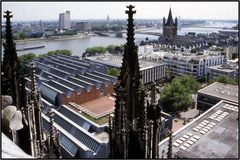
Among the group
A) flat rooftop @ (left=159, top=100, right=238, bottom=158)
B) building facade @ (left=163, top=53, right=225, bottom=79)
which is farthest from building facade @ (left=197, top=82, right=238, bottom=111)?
building facade @ (left=163, top=53, right=225, bottom=79)

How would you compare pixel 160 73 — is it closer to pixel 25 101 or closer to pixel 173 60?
pixel 173 60

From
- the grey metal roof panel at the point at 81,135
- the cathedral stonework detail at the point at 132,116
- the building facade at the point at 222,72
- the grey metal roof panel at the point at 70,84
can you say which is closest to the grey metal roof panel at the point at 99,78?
the grey metal roof panel at the point at 70,84

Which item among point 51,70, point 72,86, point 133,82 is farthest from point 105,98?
point 133,82

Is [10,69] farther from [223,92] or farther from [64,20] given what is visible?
[64,20]

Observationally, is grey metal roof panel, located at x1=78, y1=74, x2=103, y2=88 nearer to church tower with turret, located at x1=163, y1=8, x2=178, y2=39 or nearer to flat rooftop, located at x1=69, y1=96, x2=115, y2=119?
flat rooftop, located at x1=69, y1=96, x2=115, y2=119

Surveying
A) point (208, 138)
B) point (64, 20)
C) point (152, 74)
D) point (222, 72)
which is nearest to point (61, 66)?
point (152, 74)

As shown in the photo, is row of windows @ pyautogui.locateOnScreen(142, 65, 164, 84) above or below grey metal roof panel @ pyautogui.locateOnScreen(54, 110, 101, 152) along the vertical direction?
above
